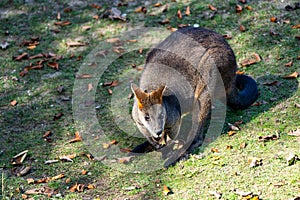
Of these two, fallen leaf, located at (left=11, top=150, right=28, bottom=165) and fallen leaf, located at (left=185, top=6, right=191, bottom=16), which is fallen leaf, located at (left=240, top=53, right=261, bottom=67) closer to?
fallen leaf, located at (left=185, top=6, right=191, bottom=16)

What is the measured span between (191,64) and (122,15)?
9.17 feet

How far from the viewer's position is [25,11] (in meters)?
8.47

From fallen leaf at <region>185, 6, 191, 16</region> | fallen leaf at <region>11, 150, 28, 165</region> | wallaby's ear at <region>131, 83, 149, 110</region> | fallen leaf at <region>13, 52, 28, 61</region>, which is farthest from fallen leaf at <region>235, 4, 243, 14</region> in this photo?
fallen leaf at <region>11, 150, 28, 165</region>

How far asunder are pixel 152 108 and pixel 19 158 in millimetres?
1549

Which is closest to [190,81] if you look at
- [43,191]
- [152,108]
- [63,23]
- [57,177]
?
[152,108]

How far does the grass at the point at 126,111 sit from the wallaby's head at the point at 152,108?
1.55ft

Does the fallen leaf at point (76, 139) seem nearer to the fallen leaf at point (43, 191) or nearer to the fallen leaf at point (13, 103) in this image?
the fallen leaf at point (43, 191)

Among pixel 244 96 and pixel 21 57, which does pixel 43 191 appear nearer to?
pixel 244 96

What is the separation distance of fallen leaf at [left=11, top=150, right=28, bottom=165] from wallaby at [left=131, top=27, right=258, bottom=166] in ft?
3.84

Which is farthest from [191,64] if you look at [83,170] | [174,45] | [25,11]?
[25,11]

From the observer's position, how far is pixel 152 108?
16.3 feet

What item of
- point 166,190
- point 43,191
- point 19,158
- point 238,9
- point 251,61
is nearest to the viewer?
point 166,190

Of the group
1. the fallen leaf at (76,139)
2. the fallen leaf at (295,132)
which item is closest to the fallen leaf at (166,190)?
the fallen leaf at (76,139)

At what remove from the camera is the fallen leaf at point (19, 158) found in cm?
530
